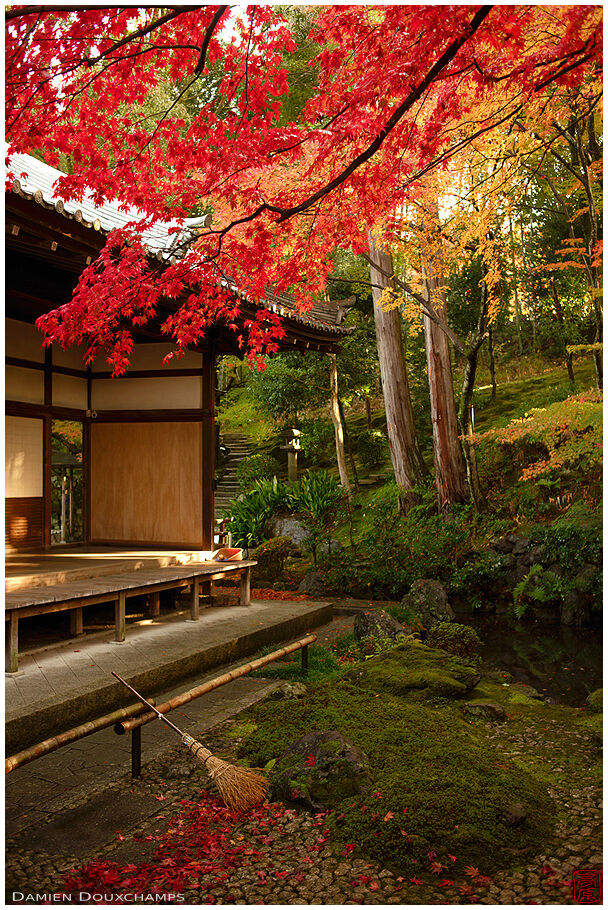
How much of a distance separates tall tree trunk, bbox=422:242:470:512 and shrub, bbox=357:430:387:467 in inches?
172

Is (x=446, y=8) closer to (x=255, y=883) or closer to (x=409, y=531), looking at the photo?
(x=255, y=883)

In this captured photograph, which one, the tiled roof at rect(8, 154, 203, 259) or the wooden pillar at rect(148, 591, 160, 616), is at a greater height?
the tiled roof at rect(8, 154, 203, 259)

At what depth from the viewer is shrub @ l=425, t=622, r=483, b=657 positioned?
7277 mm

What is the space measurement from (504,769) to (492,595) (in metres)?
7.22

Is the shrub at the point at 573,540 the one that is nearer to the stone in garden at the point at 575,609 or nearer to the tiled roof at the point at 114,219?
the stone in garden at the point at 575,609

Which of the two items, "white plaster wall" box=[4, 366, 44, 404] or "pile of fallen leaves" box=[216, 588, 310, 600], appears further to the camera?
"pile of fallen leaves" box=[216, 588, 310, 600]

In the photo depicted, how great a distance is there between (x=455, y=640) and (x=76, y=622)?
418 cm

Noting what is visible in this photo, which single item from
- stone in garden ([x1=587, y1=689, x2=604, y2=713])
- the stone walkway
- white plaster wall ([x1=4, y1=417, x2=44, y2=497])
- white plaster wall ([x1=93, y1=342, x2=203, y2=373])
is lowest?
stone in garden ([x1=587, y1=689, x2=604, y2=713])

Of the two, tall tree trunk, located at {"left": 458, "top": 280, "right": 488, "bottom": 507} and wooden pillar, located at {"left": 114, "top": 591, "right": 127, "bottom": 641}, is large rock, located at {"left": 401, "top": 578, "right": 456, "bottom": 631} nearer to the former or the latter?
tall tree trunk, located at {"left": 458, "top": 280, "right": 488, "bottom": 507}

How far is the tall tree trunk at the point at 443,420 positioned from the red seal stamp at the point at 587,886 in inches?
378

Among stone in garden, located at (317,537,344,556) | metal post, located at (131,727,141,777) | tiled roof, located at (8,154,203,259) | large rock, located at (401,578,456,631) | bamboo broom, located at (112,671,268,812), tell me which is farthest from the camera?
stone in garden, located at (317,537,344,556)

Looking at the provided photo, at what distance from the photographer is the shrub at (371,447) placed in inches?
670

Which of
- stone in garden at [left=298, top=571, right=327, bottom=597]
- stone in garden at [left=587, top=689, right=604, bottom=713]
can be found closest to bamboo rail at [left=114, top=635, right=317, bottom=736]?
stone in garden at [left=587, top=689, right=604, bottom=713]

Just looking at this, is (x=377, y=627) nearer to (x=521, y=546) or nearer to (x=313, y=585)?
(x=313, y=585)
